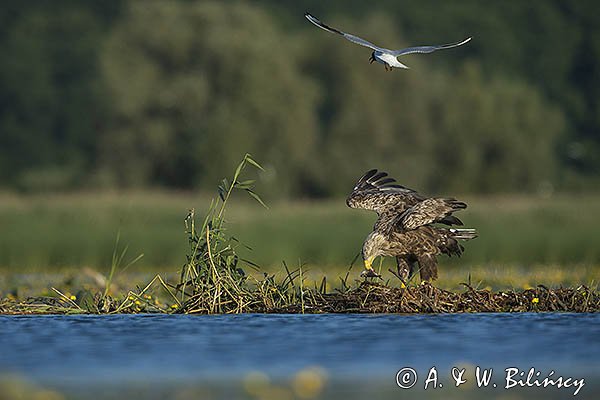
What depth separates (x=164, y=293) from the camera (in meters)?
15.0

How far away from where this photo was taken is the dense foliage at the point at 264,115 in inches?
2130

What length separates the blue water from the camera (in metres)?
8.91

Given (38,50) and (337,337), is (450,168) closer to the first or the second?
(38,50)

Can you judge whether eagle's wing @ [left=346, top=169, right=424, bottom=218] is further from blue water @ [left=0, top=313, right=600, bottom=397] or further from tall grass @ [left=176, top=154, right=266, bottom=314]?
blue water @ [left=0, top=313, right=600, bottom=397]

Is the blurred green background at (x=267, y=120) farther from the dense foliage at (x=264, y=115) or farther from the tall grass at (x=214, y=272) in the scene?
the tall grass at (x=214, y=272)

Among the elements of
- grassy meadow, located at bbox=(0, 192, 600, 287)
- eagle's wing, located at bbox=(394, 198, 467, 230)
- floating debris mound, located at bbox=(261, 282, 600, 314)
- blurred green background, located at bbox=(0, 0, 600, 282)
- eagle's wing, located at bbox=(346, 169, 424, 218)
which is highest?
blurred green background, located at bbox=(0, 0, 600, 282)

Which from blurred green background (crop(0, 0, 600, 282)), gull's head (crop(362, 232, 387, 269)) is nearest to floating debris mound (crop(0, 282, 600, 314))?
gull's head (crop(362, 232, 387, 269))

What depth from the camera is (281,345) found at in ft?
32.8

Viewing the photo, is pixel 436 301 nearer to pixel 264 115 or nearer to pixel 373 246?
pixel 373 246

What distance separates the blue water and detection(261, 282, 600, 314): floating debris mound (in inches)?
9.9

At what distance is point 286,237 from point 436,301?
12646 mm

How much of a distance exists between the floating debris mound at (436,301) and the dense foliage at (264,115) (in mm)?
39237

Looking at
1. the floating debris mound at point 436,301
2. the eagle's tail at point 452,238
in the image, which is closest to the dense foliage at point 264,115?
the eagle's tail at point 452,238

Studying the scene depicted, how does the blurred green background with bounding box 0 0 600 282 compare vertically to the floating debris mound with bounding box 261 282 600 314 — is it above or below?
above
